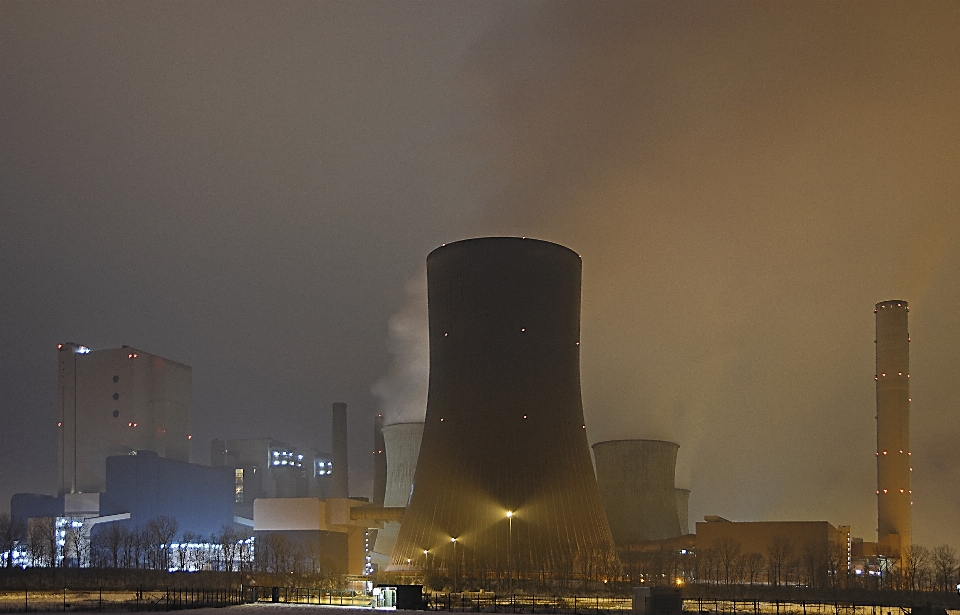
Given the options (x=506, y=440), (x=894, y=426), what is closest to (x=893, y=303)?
(x=894, y=426)

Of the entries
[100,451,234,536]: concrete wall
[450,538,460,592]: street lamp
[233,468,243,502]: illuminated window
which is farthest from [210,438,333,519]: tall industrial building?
[450,538,460,592]: street lamp

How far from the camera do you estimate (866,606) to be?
88.7 ft

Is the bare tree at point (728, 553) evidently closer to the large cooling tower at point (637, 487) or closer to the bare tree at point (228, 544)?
the large cooling tower at point (637, 487)

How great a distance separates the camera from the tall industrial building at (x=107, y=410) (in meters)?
60.8

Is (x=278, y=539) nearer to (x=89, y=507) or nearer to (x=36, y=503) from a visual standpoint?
(x=89, y=507)

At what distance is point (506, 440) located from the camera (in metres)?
31.3

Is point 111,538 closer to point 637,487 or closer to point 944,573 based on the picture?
point 637,487

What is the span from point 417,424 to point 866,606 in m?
20.0

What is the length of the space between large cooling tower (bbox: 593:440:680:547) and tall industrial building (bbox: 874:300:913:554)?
977cm

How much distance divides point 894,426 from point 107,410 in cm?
4185

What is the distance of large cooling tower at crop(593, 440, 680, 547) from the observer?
42.9 meters

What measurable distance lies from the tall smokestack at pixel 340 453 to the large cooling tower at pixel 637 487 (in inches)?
731

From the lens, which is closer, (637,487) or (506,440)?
(506,440)

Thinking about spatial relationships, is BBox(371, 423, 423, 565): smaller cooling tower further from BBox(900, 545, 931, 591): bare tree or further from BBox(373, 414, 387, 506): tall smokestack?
BBox(900, 545, 931, 591): bare tree
